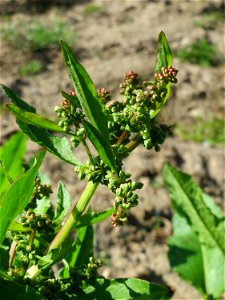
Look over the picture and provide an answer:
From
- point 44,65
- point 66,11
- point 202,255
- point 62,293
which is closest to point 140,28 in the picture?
point 66,11

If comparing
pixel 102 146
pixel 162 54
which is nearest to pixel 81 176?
pixel 102 146

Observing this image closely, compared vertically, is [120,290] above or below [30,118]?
below

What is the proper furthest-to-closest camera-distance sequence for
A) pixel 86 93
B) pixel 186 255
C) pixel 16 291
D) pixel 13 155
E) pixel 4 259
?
1. pixel 186 255
2. pixel 13 155
3. pixel 4 259
4. pixel 16 291
5. pixel 86 93

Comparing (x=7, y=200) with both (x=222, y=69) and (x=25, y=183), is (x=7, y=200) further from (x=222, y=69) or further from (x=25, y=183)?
(x=222, y=69)

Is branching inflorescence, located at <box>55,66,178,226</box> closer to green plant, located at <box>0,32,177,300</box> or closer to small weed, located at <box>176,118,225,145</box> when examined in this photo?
green plant, located at <box>0,32,177,300</box>

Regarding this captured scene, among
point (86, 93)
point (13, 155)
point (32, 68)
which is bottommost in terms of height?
point (13, 155)

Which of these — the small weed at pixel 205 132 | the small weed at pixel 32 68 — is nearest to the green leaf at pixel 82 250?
the small weed at pixel 205 132

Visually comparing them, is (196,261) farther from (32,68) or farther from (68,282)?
(32,68)

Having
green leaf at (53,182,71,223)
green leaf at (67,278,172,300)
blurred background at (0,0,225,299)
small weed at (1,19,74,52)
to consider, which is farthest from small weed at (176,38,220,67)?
green leaf at (67,278,172,300)
